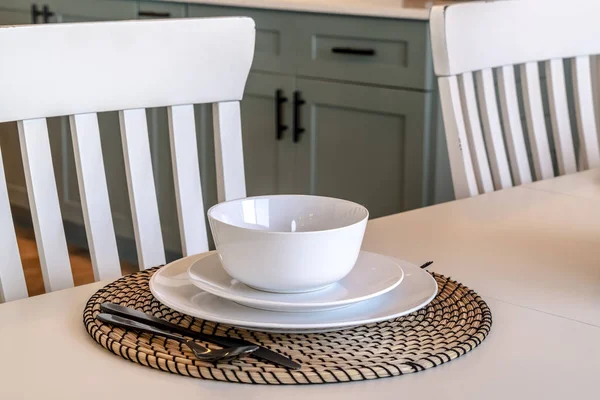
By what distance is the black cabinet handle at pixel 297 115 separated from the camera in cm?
258

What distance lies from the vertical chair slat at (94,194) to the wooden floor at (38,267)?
6.27 feet

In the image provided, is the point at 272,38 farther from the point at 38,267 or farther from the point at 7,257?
the point at 7,257

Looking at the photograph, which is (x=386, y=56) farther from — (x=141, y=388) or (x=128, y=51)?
(x=141, y=388)

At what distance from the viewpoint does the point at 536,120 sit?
4.71 feet

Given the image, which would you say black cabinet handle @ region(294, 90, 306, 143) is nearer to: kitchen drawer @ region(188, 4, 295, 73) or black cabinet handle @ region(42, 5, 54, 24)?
kitchen drawer @ region(188, 4, 295, 73)

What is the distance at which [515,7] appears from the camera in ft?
4.41

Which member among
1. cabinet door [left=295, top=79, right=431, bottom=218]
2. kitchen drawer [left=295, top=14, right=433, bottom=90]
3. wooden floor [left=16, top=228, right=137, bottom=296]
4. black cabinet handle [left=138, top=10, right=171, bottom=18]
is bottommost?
wooden floor [left=16, top=228, right=137, bottom=296]

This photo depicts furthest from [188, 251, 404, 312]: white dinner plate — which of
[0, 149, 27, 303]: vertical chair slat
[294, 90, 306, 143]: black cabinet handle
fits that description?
[294, 90, 306, 143]: black cabinet handle

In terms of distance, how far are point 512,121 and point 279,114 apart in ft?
4.36

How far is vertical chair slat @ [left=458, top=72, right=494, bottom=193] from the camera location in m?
1.29

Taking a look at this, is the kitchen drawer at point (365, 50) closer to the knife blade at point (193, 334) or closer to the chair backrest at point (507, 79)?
the chair backrest at point (507, 79)

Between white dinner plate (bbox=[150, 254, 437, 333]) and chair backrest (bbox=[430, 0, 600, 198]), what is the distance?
62cm

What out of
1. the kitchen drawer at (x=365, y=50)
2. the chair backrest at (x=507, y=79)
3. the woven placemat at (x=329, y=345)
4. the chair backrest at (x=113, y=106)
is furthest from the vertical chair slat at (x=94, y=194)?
the kitchen drawer at (x=365, y=50)

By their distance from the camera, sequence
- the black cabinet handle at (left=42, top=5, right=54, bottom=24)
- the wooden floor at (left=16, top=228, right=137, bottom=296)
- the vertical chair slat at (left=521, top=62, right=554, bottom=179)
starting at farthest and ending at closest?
the black cabinet handle at (left=42, top=5, right=54, bottom=24), the wooden floor at (left=16, top=228, right=137, bottom=296), the vertical chair slat at (left=521, top=62, right=554, bottom=179)
